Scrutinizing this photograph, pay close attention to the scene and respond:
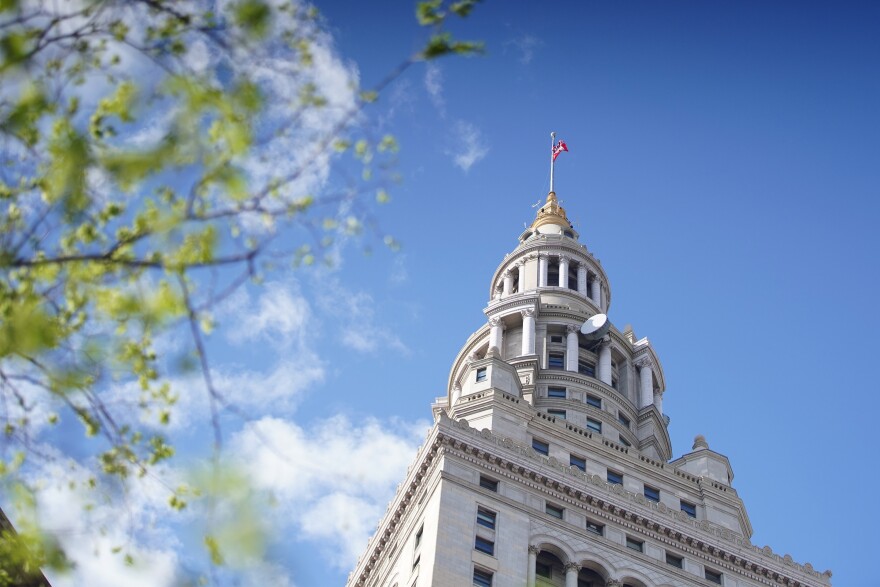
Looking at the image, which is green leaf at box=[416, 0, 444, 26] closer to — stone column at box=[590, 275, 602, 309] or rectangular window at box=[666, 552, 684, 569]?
rectangular window at box=[666, 552, 684, 569]

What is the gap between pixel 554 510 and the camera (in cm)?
6656

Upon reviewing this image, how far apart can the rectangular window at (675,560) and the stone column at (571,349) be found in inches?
736

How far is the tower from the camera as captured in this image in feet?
206

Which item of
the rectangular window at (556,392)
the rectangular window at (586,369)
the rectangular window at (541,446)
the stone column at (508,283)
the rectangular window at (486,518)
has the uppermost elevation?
the stone column at (508,283)

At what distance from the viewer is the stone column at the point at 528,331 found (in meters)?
83.8

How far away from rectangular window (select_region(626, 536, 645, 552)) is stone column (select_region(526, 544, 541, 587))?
6248mm

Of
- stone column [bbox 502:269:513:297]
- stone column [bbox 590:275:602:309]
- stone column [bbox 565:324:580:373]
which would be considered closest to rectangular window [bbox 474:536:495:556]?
stone column [bbox 565:324:580:373]

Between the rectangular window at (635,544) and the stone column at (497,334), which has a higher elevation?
the stone column at (497,334)

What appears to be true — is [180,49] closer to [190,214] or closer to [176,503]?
[190,214]

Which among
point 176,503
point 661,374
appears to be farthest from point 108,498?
point 661,374

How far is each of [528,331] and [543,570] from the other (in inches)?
993

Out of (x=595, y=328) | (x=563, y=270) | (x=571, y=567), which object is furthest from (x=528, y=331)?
(x=571, y=567)

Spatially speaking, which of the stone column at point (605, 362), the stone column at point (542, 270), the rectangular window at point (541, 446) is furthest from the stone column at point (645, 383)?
the rectangular window at point (541, 446)

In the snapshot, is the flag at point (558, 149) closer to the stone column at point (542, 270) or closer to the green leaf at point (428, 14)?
the stone column at point (542, 270)
